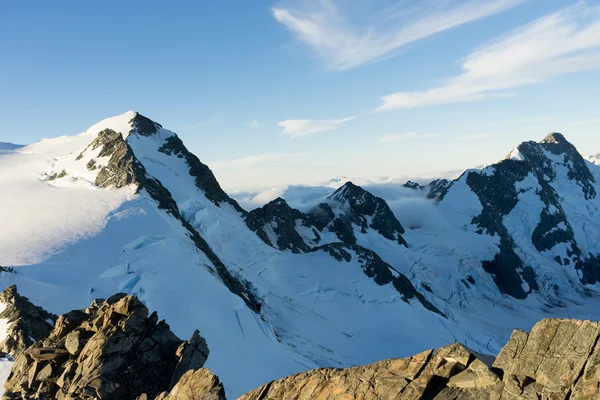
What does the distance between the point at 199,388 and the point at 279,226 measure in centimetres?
9609

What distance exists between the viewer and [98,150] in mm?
89562

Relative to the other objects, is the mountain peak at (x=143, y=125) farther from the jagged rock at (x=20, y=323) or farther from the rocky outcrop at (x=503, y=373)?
the rocky outcrop at (x=503, y=373)

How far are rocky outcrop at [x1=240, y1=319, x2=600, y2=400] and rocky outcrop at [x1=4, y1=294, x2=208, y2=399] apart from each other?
9.88m

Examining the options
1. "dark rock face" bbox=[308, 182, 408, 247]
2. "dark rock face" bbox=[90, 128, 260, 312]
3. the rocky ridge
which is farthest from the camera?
"dark rock face" bbox=[308, 182, 408, 247]

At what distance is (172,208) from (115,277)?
29.2m

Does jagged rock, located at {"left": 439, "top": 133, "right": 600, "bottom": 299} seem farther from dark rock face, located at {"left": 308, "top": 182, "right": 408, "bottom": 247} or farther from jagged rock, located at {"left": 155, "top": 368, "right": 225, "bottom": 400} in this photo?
jagged rock, located at {"left": 155, "top": 368, "right": 225, "bottom": 400}

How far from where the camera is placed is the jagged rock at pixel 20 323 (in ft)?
81.4

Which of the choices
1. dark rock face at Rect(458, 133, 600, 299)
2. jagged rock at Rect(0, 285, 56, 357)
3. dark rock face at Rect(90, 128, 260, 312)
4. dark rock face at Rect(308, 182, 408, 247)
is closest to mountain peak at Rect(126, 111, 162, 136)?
dark rock face at Rect(90, 128, 260, 312)

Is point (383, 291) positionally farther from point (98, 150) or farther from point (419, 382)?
point (419, 382)

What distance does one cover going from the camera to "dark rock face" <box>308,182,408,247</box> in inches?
5659

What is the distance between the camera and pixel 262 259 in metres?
88.0

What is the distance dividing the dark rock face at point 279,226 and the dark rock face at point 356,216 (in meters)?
16.7

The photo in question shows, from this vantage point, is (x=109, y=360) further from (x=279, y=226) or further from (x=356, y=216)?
(x=356, y=216)

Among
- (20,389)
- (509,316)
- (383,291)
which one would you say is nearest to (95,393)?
(20,389)
